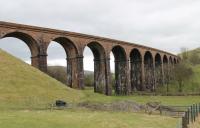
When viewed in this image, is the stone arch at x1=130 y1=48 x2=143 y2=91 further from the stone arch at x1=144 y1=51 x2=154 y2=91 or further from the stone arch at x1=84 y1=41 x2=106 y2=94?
the stone arch at x1=84 y1=41 x2=106 y2=94

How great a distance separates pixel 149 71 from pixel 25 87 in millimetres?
51354

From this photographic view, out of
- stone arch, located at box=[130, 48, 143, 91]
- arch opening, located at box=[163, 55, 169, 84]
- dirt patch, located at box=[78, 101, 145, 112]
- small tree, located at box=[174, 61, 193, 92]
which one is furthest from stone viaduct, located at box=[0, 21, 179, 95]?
dirt patch, located at box=[78, 101, 145, 112]

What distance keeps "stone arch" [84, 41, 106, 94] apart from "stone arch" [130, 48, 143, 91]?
15.6m

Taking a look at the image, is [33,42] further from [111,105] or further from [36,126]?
[36,126]

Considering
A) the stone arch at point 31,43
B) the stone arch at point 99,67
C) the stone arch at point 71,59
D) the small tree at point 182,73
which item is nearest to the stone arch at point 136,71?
the small tree at point 182,73

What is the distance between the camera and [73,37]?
62031 millimetres

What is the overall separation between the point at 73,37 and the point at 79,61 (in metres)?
3.81

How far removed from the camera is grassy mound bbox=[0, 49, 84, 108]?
4150 cm

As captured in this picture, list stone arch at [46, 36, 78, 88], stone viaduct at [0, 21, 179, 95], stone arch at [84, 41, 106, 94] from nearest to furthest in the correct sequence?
stone viaduct at [0, 21, 179, 95]
stone arch at [46, 36, 78, 88]
stone arch at [84, 41, 106, 94]

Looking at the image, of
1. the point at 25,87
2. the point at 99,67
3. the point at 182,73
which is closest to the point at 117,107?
the point at 25,87

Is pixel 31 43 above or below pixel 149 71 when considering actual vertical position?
above

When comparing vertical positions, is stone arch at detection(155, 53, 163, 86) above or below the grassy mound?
above

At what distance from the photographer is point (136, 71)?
281ft

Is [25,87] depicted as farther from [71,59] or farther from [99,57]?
[99,57]
